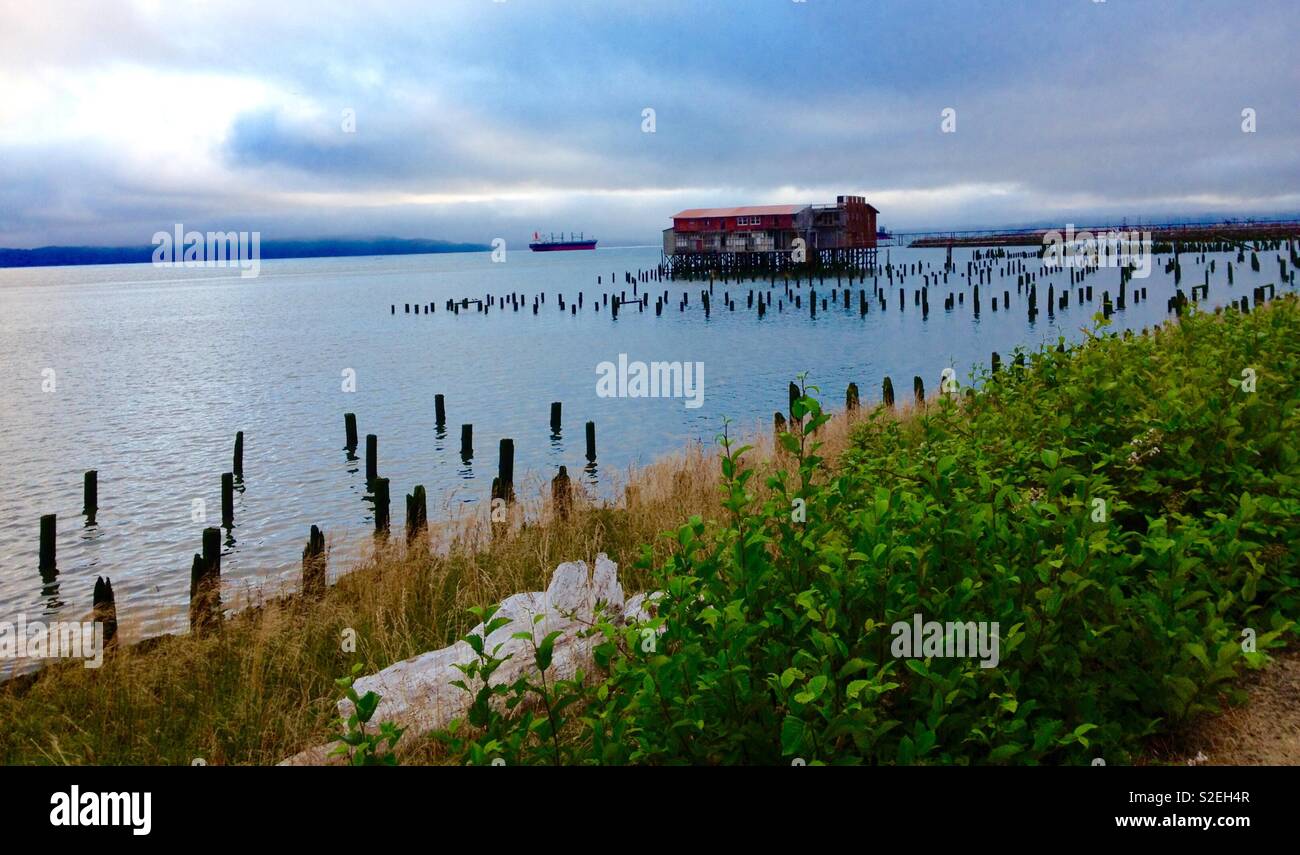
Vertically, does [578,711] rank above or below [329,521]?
above

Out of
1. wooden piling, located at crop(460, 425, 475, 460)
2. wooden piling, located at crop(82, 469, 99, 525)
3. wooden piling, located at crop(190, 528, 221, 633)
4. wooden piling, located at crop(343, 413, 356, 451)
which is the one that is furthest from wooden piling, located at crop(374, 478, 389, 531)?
wooden piling, located at crop(343, 413, 356, 451)

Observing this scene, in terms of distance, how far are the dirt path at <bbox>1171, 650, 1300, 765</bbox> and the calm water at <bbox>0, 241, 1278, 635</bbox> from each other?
1106cm

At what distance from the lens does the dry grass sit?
347 inches

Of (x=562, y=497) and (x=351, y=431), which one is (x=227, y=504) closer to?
(x=351, y=431)

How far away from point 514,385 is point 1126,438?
37.8m

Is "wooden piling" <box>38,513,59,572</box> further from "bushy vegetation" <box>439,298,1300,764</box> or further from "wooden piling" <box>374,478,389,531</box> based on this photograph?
"bushy vegetation" <box>439,298,1300,764</box>

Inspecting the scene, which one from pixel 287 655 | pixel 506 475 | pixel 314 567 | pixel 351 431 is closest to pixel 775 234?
pixel 351 431

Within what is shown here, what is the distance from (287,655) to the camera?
10656mm

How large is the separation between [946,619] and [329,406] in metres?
38.3

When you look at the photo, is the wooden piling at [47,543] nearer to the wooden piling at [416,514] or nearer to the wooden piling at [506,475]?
the wooden piling at [416,514]

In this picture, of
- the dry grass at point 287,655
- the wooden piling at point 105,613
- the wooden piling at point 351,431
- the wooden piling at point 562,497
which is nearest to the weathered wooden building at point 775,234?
the wooden piling at point 351,431
